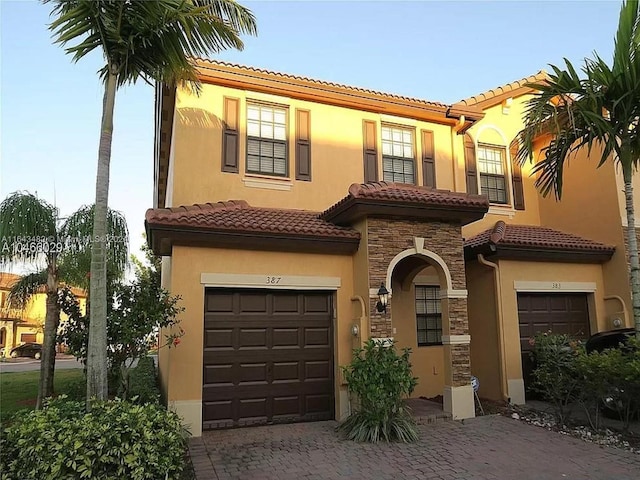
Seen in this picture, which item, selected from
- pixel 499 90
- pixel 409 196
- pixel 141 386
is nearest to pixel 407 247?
pixel 409 196

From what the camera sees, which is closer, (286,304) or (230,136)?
(286,304)

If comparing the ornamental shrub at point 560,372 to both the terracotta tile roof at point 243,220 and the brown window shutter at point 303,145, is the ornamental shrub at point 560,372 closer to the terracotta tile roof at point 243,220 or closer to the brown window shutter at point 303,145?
the terracotta tile roof at point 243,220

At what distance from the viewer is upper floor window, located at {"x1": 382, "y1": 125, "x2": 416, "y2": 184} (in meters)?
12.9

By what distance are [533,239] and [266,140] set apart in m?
7.17

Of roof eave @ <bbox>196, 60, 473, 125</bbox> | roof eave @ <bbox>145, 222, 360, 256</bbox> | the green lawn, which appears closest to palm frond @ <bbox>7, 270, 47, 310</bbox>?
the green lawn

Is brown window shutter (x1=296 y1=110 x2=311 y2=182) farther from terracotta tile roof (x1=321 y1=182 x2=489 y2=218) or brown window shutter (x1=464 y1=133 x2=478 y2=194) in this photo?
brown window shutter (x1=464 y1=133 x2=478 y2=194)

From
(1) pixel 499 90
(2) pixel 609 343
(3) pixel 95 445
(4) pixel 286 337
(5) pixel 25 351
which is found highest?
(1) pixel 499 90

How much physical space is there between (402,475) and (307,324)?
3.81m

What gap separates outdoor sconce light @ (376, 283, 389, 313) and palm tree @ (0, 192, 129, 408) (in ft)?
21.6

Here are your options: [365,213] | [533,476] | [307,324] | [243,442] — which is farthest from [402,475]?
[365,213]

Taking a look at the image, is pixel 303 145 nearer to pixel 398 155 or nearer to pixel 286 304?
pixel 398 155

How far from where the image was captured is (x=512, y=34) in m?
11.2

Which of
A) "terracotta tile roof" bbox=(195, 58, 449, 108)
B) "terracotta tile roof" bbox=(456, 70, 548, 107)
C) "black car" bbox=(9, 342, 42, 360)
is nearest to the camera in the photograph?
"terracotta tile roof" bbox=(195, 58, 449, 108)

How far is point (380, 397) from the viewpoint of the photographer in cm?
830
